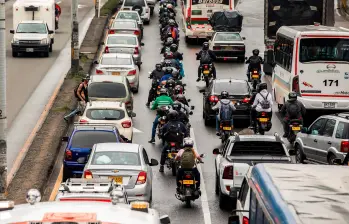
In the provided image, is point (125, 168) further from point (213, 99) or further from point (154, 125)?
point (213, 99)

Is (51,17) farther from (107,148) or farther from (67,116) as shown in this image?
(107,148)

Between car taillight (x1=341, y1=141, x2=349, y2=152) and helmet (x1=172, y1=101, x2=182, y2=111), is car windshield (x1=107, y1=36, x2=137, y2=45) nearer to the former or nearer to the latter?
helmet (x1=172, y1=101, x2=182, y2=111)

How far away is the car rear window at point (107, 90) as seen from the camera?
3231 cm

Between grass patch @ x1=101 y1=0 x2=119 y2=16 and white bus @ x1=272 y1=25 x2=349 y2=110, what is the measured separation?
108 feet

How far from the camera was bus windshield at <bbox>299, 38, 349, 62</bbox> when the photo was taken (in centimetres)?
3167

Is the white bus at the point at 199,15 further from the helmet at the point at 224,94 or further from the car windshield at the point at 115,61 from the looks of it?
the helmet at the point at 224,94

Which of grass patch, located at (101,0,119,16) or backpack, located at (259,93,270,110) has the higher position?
backpack, located at (259,93,270,110)

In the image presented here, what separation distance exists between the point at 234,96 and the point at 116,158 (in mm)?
11285

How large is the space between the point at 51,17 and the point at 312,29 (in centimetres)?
2577

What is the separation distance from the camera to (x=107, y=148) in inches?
831

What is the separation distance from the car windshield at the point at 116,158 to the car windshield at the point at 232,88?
11168 millimetres

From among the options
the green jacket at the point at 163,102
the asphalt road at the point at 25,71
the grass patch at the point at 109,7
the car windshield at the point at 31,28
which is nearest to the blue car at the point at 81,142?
the green jacket at the point at 163,102

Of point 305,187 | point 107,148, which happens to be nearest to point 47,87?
point 107,148

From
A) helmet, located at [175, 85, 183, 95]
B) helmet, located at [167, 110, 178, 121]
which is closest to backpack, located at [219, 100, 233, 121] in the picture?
helmet, located at [175, 85, 183, 95]
